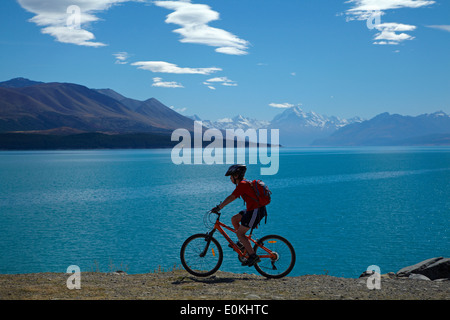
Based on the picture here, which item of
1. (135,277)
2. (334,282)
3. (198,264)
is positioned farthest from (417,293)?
(135,277)

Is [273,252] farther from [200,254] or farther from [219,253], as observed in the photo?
[200,254]

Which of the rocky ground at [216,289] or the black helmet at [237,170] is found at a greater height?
the black helmet at [237,170]

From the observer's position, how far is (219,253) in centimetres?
1100

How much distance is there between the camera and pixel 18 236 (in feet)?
109

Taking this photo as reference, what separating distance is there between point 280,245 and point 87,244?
75.2ft

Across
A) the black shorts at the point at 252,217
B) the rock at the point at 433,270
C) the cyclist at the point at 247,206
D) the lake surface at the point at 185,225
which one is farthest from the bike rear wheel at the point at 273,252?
the lake surface at the point at 185,225

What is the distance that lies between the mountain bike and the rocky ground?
0.28 m

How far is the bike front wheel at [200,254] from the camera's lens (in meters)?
11.0

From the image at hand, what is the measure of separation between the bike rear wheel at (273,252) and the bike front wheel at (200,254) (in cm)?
108

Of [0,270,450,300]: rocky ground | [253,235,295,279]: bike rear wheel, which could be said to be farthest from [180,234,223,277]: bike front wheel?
[253,235,295,279]: bike rear wheel

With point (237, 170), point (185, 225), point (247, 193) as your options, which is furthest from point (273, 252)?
point (185, 225)

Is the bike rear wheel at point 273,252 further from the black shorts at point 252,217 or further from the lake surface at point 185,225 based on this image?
the lake surface at point 185,225

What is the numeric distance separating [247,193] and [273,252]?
1971 mm
